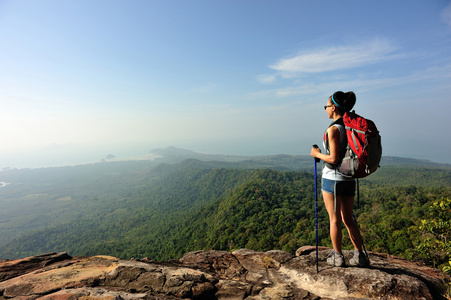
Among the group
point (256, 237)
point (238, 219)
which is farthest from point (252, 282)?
point (238, 219)

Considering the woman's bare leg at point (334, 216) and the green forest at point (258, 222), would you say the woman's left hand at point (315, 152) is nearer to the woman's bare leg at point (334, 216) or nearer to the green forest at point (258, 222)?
the woman's bare leg at point (334, 216)

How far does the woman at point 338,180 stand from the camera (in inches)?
147

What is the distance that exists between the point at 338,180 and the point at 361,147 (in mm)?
759

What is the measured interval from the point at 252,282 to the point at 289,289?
83 centimetres

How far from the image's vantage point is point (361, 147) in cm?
342

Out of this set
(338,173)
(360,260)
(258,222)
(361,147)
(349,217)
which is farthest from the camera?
(258,222)

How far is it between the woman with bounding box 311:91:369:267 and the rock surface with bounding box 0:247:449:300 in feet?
1.81

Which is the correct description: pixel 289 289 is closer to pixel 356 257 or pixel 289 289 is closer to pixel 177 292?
pixel 356 257

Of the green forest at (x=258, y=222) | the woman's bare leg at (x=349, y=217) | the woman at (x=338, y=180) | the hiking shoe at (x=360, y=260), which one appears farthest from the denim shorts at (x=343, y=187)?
the green forest at (x=258, y=222)

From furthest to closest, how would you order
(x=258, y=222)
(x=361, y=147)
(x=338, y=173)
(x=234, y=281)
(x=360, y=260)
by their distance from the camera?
(x=258, y=222)
(x=234, y=281)
(x=360, y=260)
(x=338, y=173)
(x=361, y=147)

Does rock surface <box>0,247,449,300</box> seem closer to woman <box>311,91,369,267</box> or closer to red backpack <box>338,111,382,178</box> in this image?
woman <box>311,91,369,267</box>

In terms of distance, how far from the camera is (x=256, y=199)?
68.1m

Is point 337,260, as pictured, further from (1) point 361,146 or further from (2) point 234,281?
(1) point 361,146

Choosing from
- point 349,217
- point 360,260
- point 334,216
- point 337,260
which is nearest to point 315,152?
point 334,216
